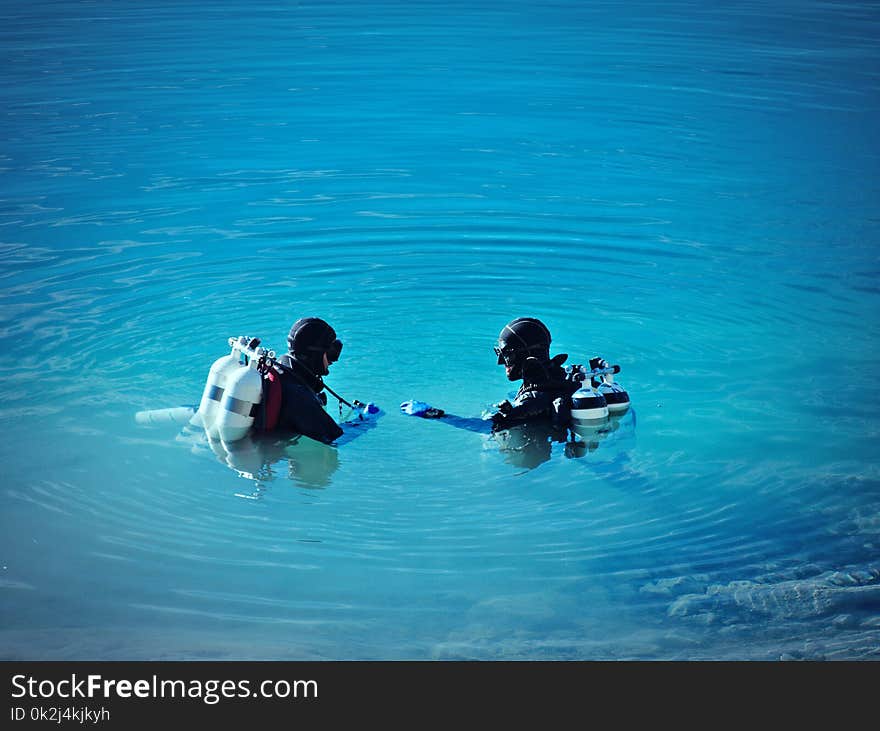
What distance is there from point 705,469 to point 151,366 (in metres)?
4.35

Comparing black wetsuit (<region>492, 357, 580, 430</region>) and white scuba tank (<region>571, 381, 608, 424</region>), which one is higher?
black wetsuit (<region>492, 357, 580, 430</region>)

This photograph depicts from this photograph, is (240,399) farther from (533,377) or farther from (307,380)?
(533,377)

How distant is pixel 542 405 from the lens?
743cm

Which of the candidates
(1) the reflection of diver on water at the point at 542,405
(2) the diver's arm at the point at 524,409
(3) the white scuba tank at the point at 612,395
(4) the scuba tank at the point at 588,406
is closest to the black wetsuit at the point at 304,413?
(1) the reflection of diver on water at the point at 542,405

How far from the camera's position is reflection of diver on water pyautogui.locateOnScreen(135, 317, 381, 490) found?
7.12 meters

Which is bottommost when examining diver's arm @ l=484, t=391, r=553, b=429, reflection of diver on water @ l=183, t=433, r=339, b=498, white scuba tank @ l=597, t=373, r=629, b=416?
reflection of diver on water @ l=183, t=433, r=339, b=498

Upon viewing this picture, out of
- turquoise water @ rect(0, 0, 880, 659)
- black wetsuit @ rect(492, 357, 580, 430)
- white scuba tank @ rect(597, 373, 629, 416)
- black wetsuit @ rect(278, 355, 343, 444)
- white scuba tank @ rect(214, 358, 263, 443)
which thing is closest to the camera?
turquoise water @ rect(0, 0, 880, 659)

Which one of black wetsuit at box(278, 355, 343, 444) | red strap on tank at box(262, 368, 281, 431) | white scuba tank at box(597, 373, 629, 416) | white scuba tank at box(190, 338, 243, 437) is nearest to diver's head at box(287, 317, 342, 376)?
black wetsuit at box(278, 355, 343, 444)

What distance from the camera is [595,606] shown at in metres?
5.81

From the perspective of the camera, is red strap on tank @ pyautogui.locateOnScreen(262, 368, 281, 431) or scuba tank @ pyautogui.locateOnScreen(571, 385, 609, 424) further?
scuba tank @ pyautogui.locateOnScreen(571, 385, 609, 424)

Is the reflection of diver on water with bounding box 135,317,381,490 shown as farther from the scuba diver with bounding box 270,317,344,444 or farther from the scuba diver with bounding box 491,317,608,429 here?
the scuba diver with bounding box 491,317,608,429

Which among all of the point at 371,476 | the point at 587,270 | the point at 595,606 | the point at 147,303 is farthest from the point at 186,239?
the point at 595,606

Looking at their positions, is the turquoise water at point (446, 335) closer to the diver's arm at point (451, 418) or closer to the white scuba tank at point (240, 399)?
the diver's arm at point (451, 418)

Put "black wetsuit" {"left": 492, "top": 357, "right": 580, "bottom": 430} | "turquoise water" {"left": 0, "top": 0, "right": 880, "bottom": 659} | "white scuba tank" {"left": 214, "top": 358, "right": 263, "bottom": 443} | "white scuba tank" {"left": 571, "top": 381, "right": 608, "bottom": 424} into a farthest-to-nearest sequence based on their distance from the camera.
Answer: "black wetsuit" {"left": 492, "top": 357, "right": 580, "bottom": 430}
"white scuba tank" {"left": 571, "top": 381, "right": 608, "bottom": 424}
"white scuba tank" {"left": 214, "top": 358, "right": 263, "bottom": 443}
"turquoise water" {"left": 0, "top": 0, "right": 880, "bottom": 659}
